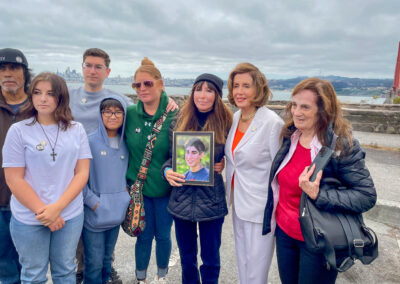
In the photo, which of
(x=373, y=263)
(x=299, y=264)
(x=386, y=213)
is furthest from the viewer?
(x=386, y=213)

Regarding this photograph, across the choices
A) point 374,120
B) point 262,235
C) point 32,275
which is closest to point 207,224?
point 262,235

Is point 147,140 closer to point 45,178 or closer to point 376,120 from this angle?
point 45,178

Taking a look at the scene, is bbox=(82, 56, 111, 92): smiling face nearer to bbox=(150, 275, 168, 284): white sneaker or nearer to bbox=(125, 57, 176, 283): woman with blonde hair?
bbox=(125, 57, 176, 283): woman with blonde hair

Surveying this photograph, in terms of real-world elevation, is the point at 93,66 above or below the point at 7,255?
above

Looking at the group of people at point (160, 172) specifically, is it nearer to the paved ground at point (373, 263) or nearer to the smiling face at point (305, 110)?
the smiling face at point (305, 110)

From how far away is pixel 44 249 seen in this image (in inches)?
83.4

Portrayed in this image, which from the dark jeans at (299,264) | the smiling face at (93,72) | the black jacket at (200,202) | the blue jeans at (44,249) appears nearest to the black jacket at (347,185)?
the dark jeans at (299,264)

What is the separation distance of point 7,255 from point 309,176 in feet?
9.23

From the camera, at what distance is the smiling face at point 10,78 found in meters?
2.35

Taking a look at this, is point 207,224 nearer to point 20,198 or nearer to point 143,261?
point 143,261

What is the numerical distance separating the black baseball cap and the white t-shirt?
68 cm

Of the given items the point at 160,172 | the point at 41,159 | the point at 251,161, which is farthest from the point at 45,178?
the point at 251,161

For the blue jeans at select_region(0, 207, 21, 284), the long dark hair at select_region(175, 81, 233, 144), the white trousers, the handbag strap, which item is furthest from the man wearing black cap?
the white trousers

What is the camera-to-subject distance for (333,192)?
5.89 ft
